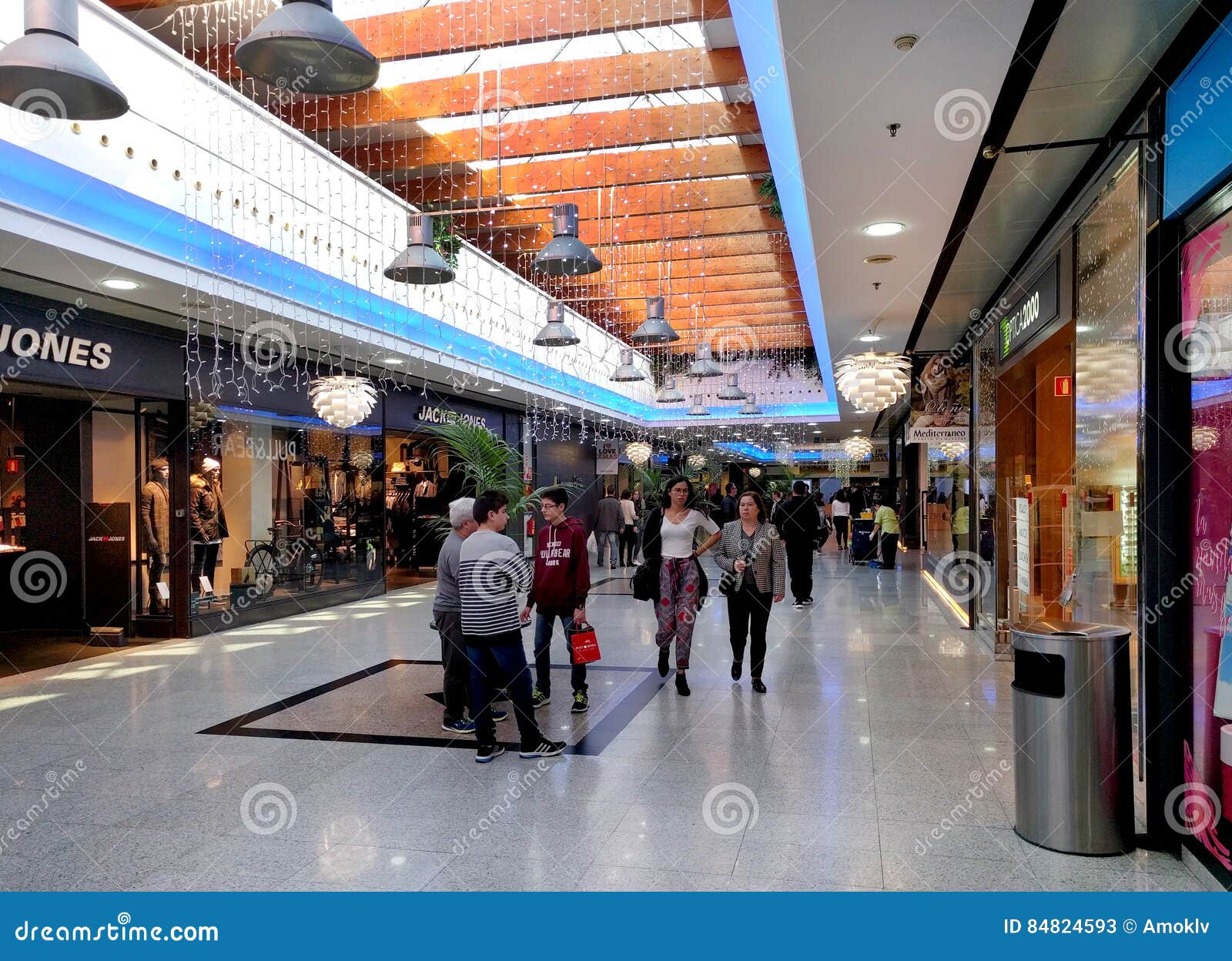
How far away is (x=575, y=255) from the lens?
18.9ft

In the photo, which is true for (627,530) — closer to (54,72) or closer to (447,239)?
(447,239)

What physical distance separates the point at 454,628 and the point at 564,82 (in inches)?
161

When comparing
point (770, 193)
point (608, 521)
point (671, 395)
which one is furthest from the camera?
point (671, 395)

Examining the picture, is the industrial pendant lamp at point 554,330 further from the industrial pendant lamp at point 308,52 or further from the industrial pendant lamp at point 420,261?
the industrial pendant lamp at point 308,52

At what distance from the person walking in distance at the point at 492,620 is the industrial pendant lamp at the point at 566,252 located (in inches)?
69.4

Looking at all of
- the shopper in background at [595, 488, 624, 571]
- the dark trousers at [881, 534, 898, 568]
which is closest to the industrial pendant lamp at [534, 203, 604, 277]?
the shopper in background at [595, 488, 624, 571]

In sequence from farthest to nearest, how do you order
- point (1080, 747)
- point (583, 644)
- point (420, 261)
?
point (420, 261) < point (583, 644) < point (1080, 747)

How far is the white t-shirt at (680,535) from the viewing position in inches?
255

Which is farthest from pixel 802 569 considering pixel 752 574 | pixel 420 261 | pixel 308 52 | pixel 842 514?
pixel 308 52

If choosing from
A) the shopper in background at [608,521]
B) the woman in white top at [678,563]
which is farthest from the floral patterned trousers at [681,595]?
the shopper in background at [608,521]

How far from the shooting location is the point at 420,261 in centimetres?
603

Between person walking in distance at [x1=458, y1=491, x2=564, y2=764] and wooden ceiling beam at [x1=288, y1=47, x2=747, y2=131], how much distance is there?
346cm

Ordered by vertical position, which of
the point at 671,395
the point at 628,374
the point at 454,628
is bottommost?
the point at 454,628

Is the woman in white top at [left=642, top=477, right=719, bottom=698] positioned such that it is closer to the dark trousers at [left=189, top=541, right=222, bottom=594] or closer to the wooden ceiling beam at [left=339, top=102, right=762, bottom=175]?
the wooden ceiling beam at [left=339, top=102, right=762, bottom=175]
